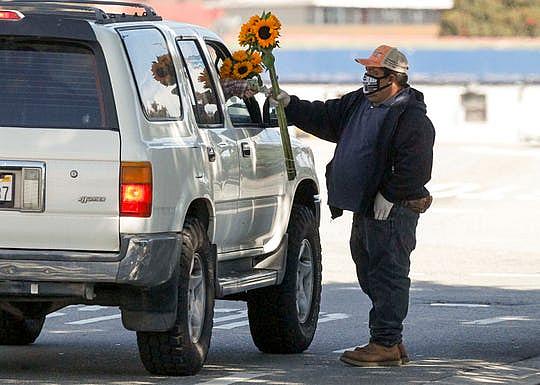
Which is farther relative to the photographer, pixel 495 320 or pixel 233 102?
pixel 495 320

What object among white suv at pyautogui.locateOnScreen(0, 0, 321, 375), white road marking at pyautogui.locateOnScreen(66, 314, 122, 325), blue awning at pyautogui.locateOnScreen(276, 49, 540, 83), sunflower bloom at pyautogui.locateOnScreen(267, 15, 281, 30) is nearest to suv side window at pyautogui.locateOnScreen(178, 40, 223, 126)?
white suv at pyautogui.locateOnScreen(0, 0, 321, 375)

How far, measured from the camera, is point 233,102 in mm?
10289

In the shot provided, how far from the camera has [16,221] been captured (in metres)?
8.52

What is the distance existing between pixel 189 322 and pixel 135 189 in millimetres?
935

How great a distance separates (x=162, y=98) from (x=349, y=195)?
1435mm

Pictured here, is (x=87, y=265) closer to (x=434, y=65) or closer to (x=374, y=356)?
(x=374, y=356)

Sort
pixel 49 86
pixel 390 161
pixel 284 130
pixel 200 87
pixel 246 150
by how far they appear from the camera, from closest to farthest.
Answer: pixel 49 86 < pixel 200 87 < pixel 390 161 < pixel 246 150 < pixel 284 130

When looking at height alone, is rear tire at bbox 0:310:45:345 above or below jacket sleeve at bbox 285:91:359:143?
below

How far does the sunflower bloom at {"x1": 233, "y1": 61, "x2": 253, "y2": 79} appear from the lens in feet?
33.4

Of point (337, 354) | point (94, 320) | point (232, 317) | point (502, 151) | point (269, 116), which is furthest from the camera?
point (502, 151)

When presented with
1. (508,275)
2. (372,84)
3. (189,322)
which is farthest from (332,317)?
(508,275)

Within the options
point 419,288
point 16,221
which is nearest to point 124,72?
point 16,221

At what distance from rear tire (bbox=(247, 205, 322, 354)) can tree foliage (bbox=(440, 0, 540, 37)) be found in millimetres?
83410

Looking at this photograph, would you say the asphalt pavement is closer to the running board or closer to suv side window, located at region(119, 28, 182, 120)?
the running board
